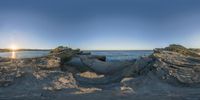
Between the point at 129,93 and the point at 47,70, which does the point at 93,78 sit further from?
the point at 129,93

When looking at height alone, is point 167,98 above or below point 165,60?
below

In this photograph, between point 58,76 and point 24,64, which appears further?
point 24,64

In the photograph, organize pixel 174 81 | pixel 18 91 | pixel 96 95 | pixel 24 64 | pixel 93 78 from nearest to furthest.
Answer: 1. pixel 96 95
2. pixel 18 91
3. pixel 174 81
4. pixel 93 78
5. pixel 24 64

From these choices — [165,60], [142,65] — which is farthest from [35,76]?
[165,60]

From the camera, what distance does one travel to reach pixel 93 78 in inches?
1113

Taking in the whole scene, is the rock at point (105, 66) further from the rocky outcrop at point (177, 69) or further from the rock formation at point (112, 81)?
the rocky outcrop at point (177, 69)

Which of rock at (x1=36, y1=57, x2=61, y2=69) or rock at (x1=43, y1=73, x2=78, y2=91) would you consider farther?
rock at (x1=36, y1=57, x2=61, y2=69)

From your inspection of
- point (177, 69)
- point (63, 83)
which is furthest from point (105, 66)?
point (63, 83)

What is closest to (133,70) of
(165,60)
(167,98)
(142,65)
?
(142,65)

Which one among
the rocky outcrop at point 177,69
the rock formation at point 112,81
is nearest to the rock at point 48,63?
the rock formation at point 112,81

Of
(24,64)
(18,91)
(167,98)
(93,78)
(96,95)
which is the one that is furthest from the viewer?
(24,64)

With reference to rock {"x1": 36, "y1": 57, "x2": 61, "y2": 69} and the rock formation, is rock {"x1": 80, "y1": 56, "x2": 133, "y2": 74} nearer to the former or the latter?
the rock formation

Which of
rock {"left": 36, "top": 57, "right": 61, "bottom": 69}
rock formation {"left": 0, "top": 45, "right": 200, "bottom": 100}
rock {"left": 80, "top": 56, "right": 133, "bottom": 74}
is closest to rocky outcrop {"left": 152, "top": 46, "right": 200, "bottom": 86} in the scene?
rock formation {"left": 0, "top": 45, "right": 200, "bottom": 100}

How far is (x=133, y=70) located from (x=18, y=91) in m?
9.55
